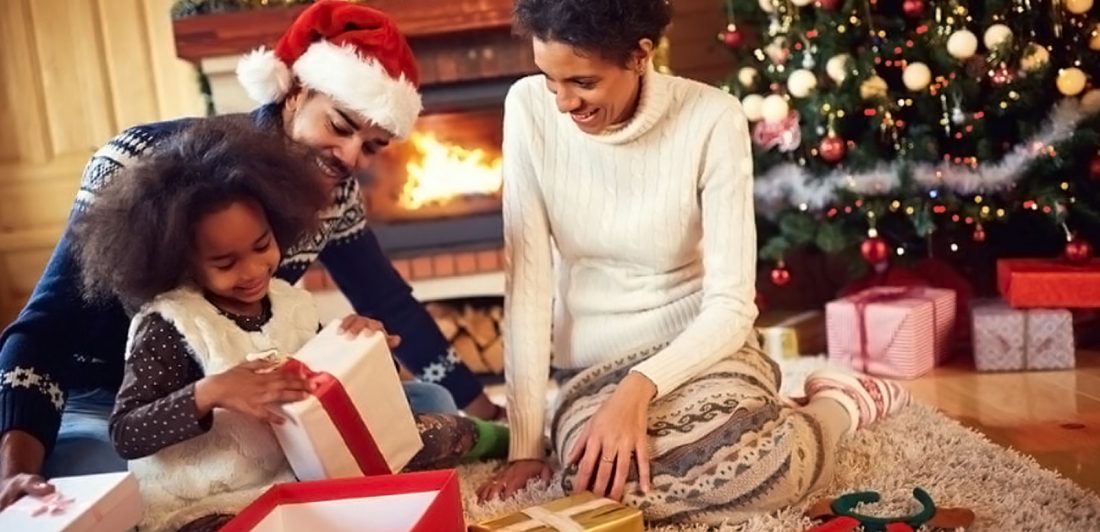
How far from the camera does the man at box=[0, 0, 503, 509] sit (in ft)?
4.12

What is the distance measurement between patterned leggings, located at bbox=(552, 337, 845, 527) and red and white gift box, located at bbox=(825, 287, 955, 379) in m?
0.84

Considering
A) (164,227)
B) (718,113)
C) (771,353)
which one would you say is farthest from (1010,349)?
(164,227)

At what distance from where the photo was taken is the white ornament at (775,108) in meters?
2.26

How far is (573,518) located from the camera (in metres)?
1.16

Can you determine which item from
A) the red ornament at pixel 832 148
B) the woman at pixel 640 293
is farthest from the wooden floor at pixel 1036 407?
the red ornament at pixel 832 148

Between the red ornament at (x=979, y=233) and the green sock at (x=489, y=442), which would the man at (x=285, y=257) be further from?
the red ornament at (x=979, y=233)

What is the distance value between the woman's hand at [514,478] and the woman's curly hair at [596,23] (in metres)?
0.59

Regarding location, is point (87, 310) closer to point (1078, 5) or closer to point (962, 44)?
point (962, 44)

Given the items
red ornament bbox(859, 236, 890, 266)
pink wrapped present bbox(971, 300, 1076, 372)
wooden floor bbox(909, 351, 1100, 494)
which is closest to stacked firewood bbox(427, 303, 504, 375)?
red ornament bbox(859, 236, 890, 266)

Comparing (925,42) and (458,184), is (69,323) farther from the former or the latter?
(925,42)

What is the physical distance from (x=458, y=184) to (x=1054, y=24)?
4.73ft

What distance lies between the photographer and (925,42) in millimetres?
2219

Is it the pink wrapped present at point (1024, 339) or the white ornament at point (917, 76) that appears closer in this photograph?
the pink wrapped present at point (1024, 339)

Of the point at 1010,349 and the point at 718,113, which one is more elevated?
the point at 718,113
